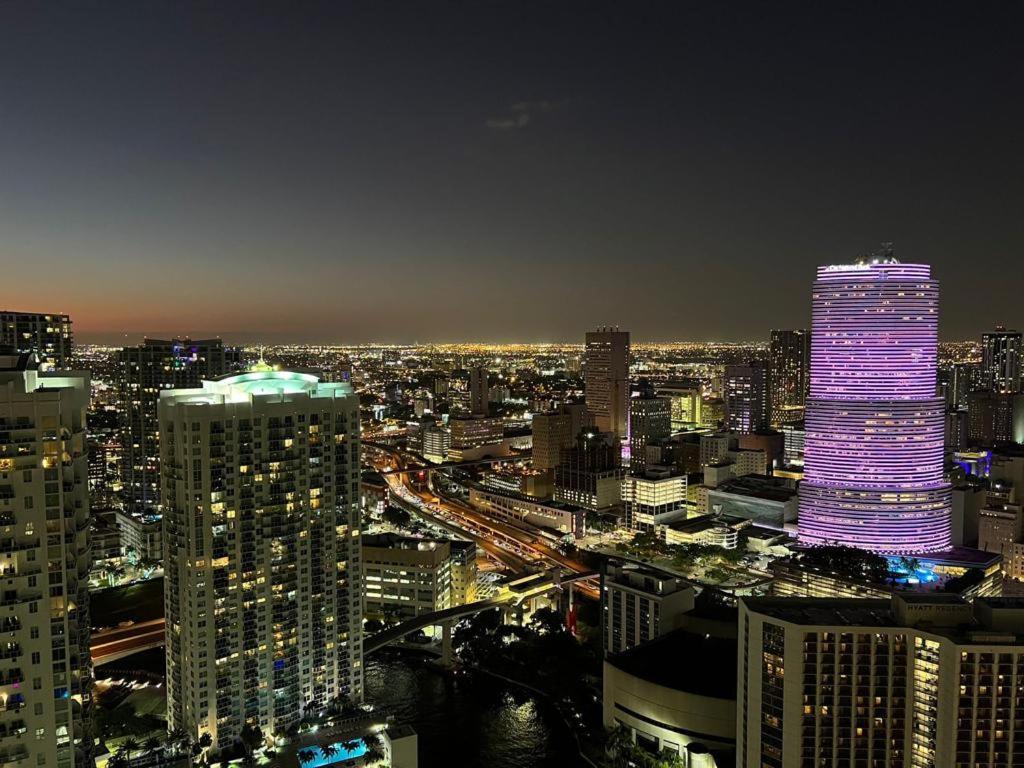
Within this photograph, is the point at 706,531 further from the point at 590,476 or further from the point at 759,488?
the point at 590,476

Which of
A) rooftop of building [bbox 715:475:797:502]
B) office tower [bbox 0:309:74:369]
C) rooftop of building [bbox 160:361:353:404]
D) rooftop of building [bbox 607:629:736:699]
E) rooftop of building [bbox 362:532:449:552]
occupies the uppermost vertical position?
office tower [bbox 0:309:74:369]

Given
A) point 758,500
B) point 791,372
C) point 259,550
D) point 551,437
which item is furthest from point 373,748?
point 791,372

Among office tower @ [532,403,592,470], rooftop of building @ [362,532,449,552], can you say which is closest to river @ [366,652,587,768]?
rooftop of building @ [362,532,449,552]

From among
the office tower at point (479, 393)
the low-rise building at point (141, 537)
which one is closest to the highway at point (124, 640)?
the low-rise building at point (141, 537)

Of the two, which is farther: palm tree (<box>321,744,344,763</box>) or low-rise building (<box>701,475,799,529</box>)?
low-rise building (<box>701,475,799,529</box>)

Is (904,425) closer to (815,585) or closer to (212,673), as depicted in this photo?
(815,585)

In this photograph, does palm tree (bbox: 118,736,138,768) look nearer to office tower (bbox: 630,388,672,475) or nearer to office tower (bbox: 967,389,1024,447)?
office tower (bbox: 630,388,672,475)

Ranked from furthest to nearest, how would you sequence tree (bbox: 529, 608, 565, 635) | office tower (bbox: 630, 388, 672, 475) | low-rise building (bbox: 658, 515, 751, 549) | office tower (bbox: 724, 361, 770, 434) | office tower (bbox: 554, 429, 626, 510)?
office tower (bbox: 724, 361, 770, 434), office tower (bbox: 630, 388, 672, 475), office tower (bbox: 554, 429, 626, 510), low-rise building (bbox: 658, 515, 751, 549), tree (bbox: 529, 608, 565, 635)
